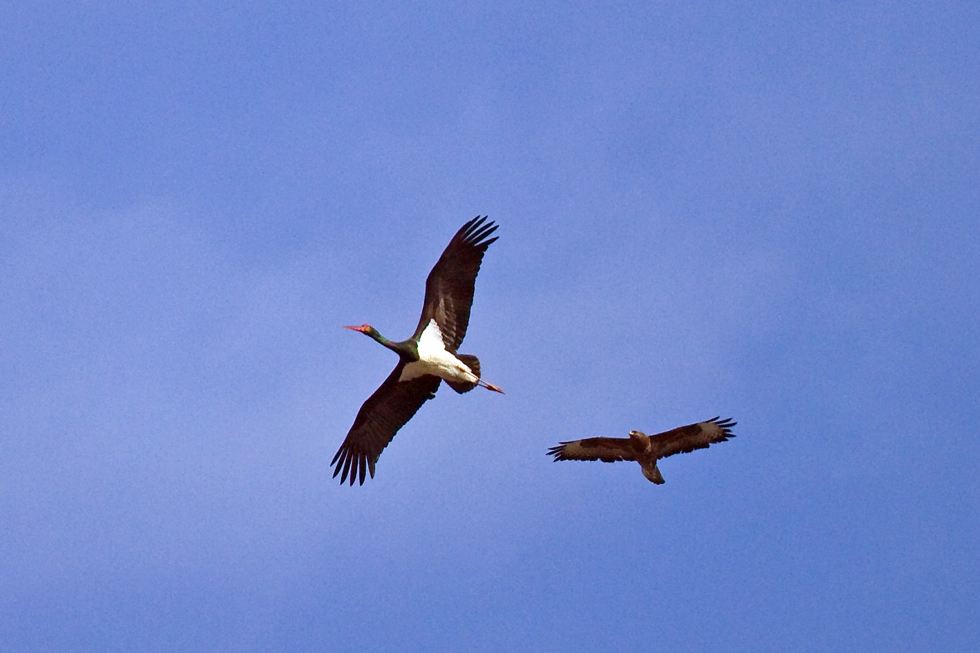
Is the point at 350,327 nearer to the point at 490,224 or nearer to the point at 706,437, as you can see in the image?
the point at 490,224

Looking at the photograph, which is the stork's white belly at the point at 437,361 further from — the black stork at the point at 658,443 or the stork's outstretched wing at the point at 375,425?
the black stork at the point at 658,443

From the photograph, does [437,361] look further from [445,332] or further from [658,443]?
[658,443]

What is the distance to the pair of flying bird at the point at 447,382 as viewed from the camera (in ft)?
70.2

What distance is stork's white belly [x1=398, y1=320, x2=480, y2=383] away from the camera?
21.4m

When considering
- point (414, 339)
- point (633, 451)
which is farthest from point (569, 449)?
point (414, 339)

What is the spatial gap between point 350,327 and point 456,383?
2078 millimetres

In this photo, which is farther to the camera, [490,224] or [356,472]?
[356,472]

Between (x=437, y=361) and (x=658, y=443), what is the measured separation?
337 centimetres

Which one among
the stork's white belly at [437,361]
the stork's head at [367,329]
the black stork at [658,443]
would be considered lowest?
the black stork at [658,443]

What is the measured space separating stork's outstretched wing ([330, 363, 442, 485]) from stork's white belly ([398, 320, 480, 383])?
915 millimetres

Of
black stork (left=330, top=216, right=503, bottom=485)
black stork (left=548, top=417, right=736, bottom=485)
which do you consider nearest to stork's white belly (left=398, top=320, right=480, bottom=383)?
black stork (left=330, top=216, right=503, bottom=485)

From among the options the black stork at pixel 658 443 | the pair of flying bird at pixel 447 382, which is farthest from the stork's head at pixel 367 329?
the black stork at pixel 658 443

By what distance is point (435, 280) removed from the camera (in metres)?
21.4

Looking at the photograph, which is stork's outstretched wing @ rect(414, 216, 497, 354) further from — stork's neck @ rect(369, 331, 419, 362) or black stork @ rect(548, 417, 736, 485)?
black stork @ rect(548, 417, 736, 485)
